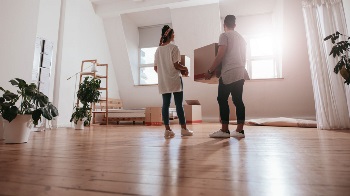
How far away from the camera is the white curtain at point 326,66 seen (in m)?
3.18

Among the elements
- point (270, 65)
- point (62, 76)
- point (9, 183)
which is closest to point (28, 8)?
point (62, 76)

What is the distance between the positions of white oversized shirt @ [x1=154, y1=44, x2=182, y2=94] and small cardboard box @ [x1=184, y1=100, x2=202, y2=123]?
276 centimetres

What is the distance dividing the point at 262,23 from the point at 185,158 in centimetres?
520

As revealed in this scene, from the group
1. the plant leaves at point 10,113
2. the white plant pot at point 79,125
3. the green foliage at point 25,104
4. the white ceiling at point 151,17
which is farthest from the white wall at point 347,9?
the white plant pot at point 79,125

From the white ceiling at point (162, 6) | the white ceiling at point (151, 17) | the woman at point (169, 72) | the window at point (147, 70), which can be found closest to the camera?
the woman at point (169, 72)

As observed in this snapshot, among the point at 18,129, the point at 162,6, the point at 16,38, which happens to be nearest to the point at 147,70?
the point at 162,6

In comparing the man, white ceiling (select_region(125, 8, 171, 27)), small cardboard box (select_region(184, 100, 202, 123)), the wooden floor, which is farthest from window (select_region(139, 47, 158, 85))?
the wooden floor

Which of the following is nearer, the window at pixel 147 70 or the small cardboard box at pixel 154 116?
the small cardboard box at pixel 154 116

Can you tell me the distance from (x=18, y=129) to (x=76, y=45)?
3113mm

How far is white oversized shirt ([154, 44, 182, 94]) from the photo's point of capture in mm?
2164

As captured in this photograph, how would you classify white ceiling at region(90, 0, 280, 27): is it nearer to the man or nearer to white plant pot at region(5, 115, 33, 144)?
the man

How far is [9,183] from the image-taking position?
2.37ft

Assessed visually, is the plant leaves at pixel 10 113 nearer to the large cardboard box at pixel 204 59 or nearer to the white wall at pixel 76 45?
the large cardboard box at pixel 204 59

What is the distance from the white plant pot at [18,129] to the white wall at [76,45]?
7.42ft
